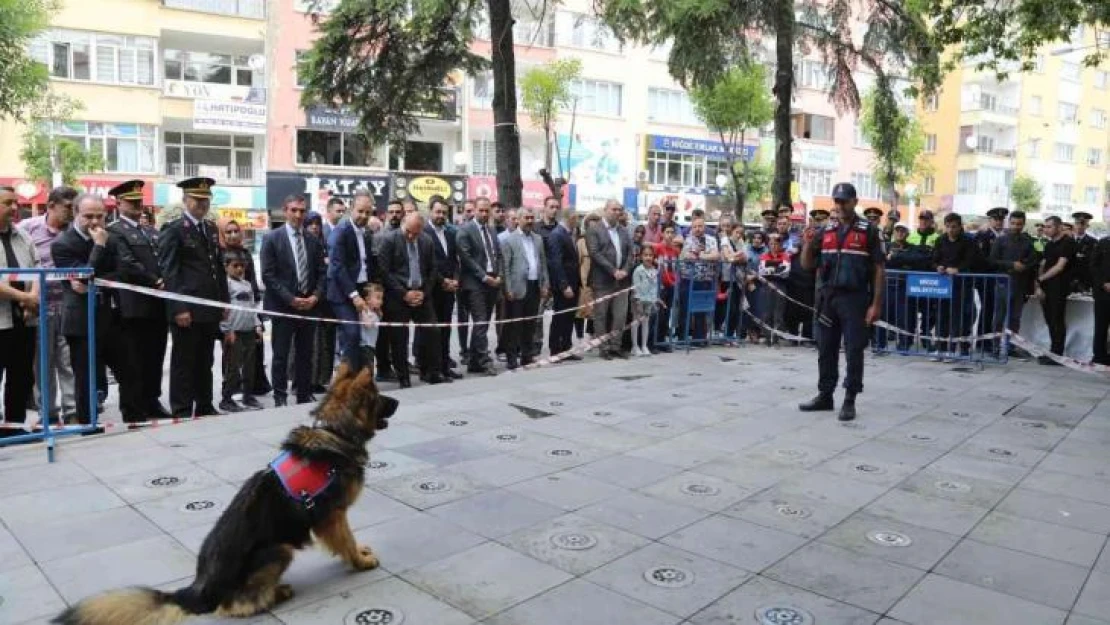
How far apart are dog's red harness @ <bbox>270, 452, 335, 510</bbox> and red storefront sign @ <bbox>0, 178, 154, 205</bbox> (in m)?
24.1

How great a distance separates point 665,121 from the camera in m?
43.3

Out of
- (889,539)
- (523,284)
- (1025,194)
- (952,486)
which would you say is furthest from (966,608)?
(1025,194)

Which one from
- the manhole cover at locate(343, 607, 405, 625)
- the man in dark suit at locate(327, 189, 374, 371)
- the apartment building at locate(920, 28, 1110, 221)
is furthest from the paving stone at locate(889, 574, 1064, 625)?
the apartment building at locate(920, 28, 1110, 221)

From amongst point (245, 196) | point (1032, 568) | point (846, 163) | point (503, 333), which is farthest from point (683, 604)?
point (846, 163)

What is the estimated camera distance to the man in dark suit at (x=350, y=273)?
8.48 metres

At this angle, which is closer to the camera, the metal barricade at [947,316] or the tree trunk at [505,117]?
the metal barricade at [947,316]

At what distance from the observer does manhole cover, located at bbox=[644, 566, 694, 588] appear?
397 centimetres

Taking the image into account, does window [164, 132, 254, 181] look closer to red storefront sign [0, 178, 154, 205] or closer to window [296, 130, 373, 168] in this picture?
red storefront sign [0, 178, 154, 205]

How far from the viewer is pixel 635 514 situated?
16.2ft

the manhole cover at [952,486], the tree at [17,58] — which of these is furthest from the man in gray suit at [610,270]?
the tree at [17,58]

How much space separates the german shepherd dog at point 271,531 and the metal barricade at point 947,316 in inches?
383

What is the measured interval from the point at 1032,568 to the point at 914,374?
6.48m

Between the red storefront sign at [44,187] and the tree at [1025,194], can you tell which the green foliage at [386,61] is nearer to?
the red storefront sign at [44,187]

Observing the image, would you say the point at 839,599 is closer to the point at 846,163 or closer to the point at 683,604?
the point at 683,604
